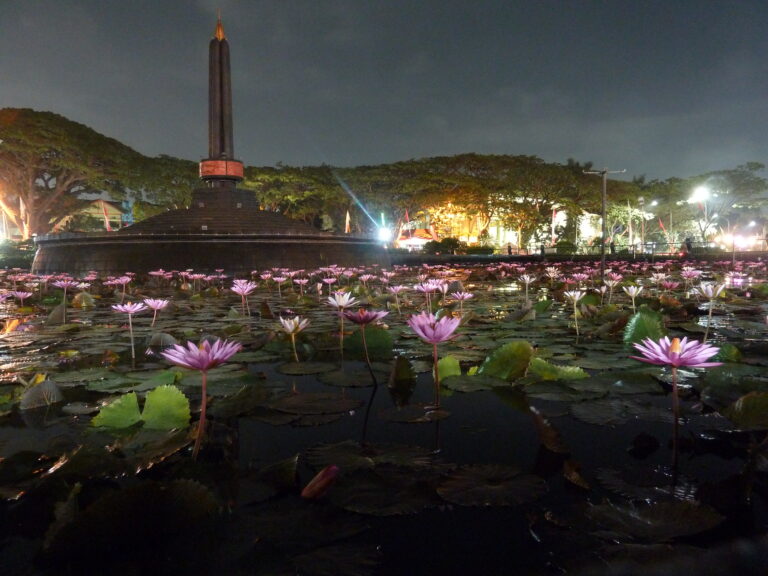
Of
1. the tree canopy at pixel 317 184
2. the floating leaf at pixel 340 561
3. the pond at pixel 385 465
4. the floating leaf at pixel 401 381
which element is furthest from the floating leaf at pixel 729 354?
the tree canopy at pixel 317 184

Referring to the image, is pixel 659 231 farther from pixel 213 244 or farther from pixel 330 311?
pixel 330 311

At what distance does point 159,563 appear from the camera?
3.66 ft

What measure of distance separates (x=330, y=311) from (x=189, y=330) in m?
2.37

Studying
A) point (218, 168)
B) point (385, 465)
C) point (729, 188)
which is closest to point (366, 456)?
point (385, 465)

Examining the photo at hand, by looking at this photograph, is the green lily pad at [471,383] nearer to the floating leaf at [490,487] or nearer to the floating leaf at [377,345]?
the floating leaf at [377,345]

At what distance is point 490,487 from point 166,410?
1367mm

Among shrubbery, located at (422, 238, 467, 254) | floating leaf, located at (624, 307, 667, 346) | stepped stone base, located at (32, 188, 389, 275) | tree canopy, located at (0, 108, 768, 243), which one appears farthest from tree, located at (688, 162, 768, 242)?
floating leaf, located at (624, 307, 667, 346)

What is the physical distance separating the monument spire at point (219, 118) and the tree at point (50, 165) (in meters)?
13.3

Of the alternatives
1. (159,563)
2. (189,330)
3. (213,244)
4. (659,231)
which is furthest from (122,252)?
A: (659,231)

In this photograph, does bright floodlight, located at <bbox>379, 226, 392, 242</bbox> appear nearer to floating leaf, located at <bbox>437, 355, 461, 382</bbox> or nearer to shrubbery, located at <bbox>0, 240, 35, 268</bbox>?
shrubbery, located at <bbox>0, 240, 35, 268</bbox>

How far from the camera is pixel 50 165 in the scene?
29391 millimetres

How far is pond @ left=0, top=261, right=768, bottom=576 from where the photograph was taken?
1.13 m

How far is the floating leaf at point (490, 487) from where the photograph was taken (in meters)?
1.38

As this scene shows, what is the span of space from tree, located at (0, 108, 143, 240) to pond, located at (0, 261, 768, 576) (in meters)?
30.8
